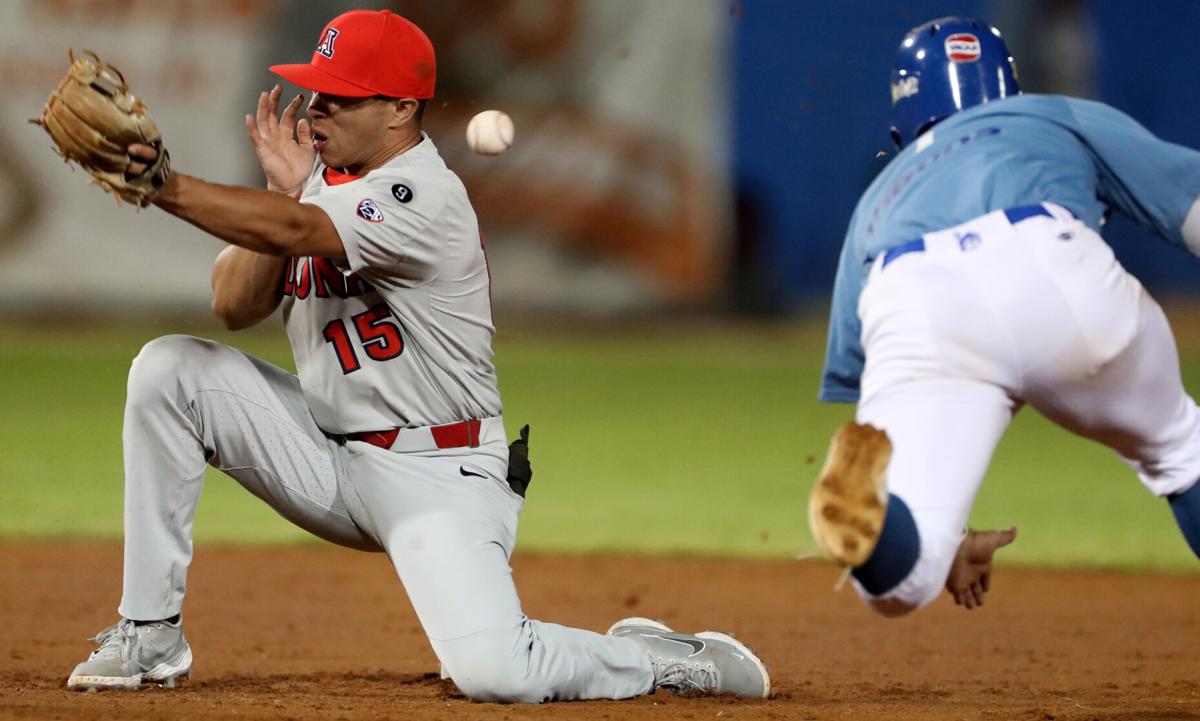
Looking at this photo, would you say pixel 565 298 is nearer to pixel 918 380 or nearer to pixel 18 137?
pixel 18 137

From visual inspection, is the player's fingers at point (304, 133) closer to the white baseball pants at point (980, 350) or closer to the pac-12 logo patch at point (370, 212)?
the pac-12 logo patch at point (370, 212)

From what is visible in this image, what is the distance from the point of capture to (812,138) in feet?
58.2

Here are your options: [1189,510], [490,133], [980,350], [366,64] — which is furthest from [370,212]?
[1189,510]

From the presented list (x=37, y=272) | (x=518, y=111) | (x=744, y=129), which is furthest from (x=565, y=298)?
(x=37, y=272)

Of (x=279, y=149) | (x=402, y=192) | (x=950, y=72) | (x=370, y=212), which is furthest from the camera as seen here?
(x=279, y=149)

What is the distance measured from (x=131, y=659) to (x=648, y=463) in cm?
535

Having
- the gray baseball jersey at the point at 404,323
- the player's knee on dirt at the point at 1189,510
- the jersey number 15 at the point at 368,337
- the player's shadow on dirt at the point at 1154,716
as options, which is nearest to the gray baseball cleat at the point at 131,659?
the gray baseball jersey at the point at 404,323

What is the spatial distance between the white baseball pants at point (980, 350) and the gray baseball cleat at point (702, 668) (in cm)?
107

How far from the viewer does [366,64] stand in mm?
4227

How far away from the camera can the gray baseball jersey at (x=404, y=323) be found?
4129 mm

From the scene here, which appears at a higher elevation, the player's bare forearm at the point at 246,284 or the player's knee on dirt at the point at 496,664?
the player's bare forearm at the point at 246,284

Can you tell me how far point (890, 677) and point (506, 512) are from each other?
4.47ft

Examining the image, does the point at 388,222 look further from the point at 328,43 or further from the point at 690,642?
the point at 690,642

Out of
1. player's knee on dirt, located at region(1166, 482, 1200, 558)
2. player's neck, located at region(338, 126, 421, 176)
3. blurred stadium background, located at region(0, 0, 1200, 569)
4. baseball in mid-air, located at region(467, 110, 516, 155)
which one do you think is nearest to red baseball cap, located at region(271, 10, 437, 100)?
player's neck, located at region(338, 126, 421, 176)
